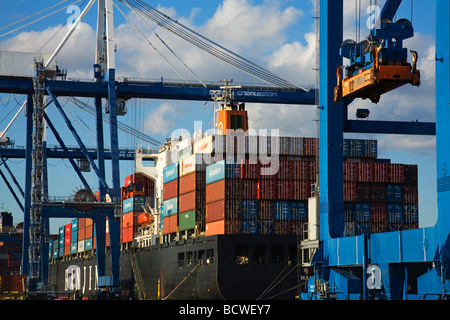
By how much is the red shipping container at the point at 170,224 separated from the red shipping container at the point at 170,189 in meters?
1.49

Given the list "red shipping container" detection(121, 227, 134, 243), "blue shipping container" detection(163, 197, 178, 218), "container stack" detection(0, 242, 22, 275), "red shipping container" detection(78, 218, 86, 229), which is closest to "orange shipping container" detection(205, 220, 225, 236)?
"blue shipping container" detection(163, 197, 178, 218)

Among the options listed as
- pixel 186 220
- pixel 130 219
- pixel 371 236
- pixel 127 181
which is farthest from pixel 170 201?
pixel 371 236

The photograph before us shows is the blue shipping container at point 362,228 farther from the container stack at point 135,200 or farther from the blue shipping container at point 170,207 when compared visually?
the container stack at point 135,200

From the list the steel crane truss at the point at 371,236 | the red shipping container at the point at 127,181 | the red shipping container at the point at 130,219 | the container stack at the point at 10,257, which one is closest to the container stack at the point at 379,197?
the steel crane truss at the point at 371,236

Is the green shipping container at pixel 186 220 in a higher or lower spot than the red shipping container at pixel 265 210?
lower

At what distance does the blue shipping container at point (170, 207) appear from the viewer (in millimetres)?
55531

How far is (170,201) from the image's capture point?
186ft

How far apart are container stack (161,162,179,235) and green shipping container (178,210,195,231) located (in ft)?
2.45

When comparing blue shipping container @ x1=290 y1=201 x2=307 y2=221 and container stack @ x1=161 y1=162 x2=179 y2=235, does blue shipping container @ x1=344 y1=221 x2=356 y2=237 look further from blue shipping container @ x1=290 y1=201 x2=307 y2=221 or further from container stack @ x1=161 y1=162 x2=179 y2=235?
container stack @ x1=161 y1=162 x2=179 y2=235

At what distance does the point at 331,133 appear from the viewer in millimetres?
33156

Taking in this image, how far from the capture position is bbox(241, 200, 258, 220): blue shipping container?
4684 centimetres

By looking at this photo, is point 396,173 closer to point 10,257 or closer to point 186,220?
point 186,220
